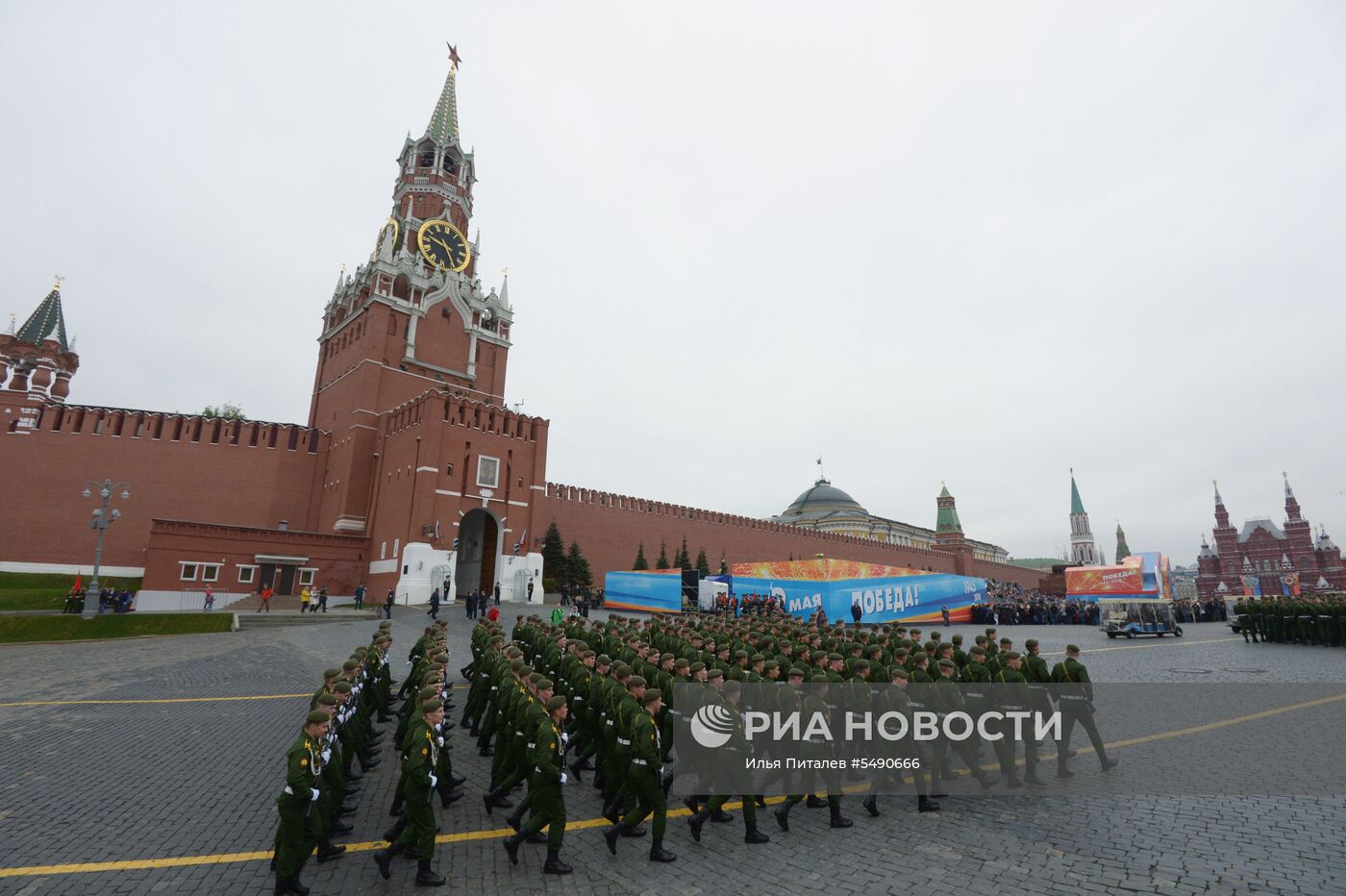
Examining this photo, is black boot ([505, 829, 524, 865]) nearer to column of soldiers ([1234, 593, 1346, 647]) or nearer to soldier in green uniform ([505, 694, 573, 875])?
soldier in green uniform ([505, 694, 573, 875])

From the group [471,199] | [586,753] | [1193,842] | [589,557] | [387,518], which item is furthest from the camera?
[471,199]

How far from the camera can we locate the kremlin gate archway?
3478 centimetres

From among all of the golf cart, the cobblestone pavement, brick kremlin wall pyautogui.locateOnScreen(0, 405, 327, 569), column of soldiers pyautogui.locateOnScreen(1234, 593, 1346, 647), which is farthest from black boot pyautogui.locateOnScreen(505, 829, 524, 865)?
brick kremlin wall pyautogui.locateOnScreen(0, 405, 327, 569)

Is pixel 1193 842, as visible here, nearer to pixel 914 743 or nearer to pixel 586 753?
pixel 914 743

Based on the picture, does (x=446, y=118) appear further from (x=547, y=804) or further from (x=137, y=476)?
(x=547, y=804)

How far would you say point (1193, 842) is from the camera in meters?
5.44

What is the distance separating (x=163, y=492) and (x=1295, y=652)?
47.0m

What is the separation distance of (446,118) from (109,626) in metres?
44.9

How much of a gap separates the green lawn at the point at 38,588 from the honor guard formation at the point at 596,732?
25856 mm

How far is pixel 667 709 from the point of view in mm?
7699

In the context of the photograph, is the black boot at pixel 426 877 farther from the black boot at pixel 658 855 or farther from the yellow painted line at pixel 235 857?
the black boot at pixel 658 855

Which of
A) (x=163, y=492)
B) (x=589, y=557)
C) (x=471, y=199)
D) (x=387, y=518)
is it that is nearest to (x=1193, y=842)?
(x=387, y=518)

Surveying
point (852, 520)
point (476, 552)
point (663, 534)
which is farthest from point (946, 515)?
point (476, 552)

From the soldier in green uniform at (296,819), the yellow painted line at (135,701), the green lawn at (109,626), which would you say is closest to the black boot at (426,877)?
the soldier in green uniform at (296,819)
